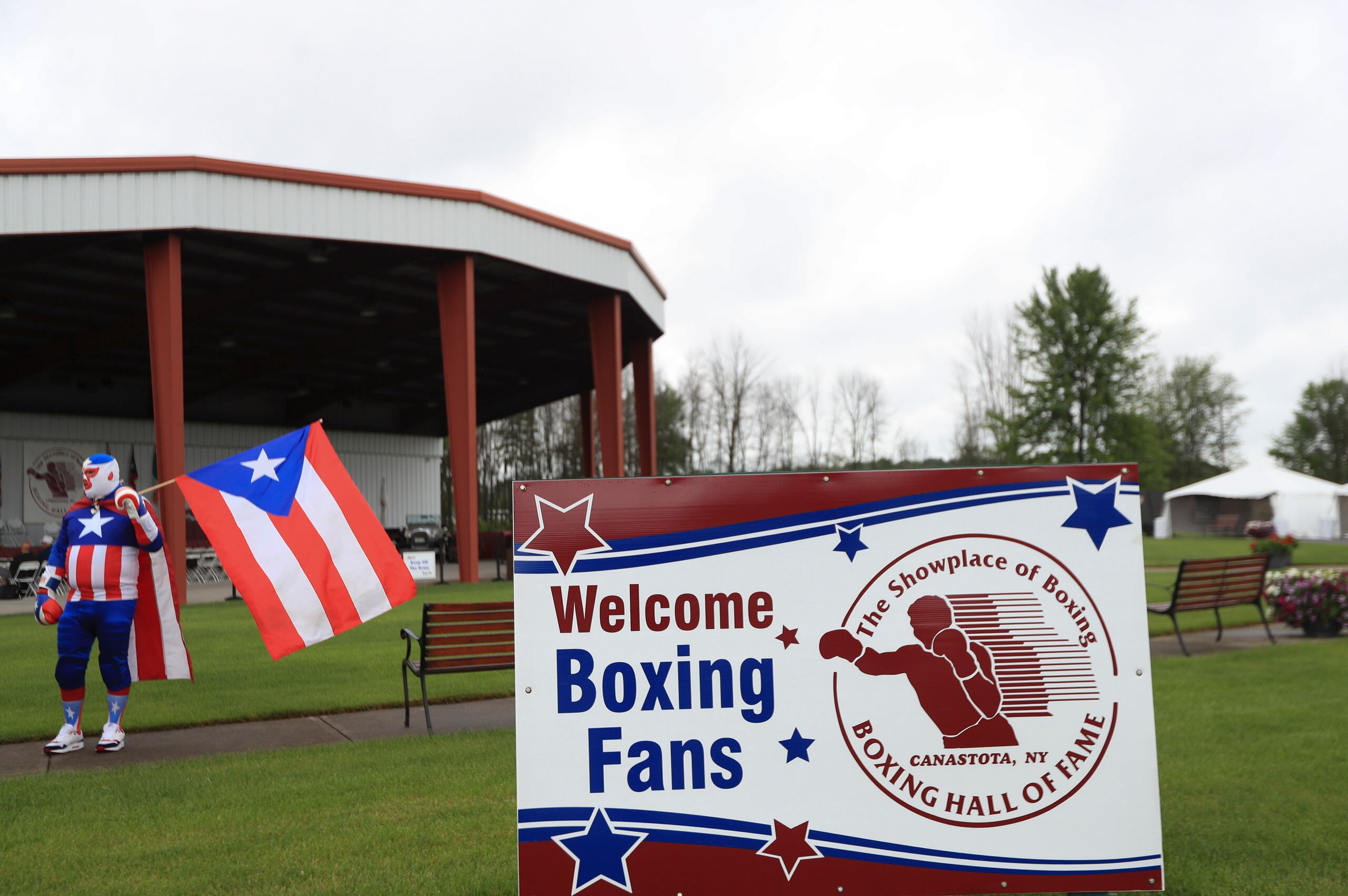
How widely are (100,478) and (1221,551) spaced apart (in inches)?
1247

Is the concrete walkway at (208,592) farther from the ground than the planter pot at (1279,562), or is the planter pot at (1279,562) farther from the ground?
the concrete walkway at (208,592)

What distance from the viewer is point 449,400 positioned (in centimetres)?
2055

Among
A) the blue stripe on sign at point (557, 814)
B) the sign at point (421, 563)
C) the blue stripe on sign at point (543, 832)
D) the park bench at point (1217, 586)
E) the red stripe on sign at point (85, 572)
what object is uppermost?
the red stripe on sign at point (85, 572)

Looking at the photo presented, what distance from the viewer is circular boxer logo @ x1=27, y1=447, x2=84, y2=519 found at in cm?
3145

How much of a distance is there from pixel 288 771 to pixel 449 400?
15.4 metres

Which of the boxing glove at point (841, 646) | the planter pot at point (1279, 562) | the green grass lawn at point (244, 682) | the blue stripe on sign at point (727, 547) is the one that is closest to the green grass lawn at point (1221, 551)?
the planter pot at point (1279, 562)

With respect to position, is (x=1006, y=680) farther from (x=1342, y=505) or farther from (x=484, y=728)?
(x=1342, y=505)

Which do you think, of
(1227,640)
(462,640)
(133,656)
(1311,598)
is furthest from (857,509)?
(1311,598)

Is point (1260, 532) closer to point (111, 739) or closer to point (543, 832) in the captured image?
point (111, 739)

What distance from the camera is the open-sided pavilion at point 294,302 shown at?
56.3 ft

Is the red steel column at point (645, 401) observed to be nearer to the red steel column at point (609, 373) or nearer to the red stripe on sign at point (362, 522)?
the red steel column at point (609, 373)

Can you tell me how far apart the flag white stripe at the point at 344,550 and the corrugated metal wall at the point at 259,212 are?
46.0 ft

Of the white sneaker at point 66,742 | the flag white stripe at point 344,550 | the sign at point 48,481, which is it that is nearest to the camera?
the flag white stripe at point 344,550

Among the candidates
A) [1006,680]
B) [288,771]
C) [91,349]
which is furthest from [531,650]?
[91,349]
